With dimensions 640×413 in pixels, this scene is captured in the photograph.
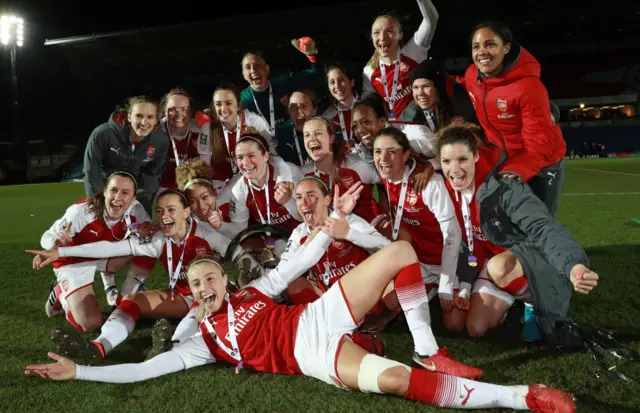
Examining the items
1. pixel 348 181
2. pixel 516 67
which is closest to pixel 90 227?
pixel 348 181

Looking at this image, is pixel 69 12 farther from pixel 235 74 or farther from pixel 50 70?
pixel 235 74

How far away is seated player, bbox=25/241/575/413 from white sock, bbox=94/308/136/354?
0.40 metres

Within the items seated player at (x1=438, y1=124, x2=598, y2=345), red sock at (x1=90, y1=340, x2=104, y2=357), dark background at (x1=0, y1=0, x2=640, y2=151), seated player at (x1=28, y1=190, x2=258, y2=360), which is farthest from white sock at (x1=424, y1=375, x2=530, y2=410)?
dark background at (x1=0, y1=0, x2=640, y2=151)

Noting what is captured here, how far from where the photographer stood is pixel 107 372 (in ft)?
8.11

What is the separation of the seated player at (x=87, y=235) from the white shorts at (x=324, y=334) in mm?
1643

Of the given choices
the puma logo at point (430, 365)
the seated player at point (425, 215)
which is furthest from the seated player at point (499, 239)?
the puma logo at point (430, 365)

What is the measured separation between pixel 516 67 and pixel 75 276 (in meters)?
3.34

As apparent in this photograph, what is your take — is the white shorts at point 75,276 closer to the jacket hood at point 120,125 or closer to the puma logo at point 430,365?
the jacket hood at point 120,125

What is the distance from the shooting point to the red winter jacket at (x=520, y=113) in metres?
3.10

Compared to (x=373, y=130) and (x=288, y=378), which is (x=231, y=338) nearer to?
(x=288, y=378)

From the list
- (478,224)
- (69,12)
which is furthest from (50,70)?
(478,224)

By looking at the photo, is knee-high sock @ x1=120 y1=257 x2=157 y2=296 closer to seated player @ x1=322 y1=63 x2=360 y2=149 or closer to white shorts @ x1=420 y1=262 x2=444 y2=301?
seated player @ x1=322 y1=63 x2=360 y2=149

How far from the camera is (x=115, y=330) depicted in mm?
2992

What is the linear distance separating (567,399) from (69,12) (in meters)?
28.6
